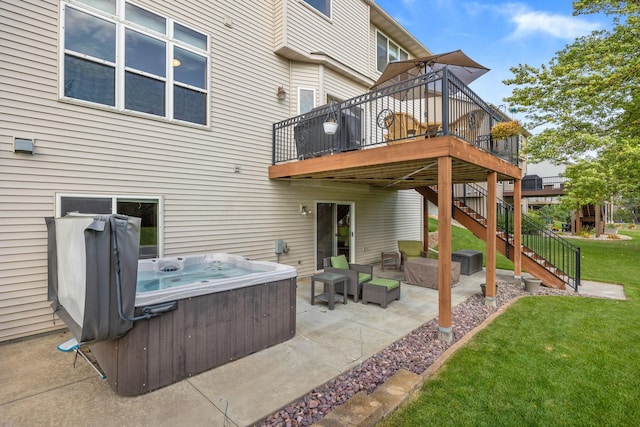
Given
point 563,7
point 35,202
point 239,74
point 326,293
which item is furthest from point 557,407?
point 563,7

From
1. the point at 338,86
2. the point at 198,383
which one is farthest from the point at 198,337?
the point at 338,86

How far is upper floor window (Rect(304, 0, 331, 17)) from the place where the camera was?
807cm

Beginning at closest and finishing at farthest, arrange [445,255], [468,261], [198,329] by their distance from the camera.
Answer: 1. [198,329]
2. [445,255]
3. [468,261]

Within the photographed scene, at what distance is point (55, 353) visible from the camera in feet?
12.4

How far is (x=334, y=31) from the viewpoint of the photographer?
8547mm

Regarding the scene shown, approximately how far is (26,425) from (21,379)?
1010mm

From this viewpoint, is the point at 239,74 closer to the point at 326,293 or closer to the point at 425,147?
the point at 425,147

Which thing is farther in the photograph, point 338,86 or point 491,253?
point 338,86

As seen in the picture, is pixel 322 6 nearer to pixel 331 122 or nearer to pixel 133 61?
pixel 331 122

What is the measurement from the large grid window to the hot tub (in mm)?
3043

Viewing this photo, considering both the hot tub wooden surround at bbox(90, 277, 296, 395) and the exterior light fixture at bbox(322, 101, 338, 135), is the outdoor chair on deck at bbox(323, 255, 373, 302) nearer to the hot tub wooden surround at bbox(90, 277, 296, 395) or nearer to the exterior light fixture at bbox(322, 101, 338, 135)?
the hot tub wooden surround at bbox(90, 277, 296, 395)

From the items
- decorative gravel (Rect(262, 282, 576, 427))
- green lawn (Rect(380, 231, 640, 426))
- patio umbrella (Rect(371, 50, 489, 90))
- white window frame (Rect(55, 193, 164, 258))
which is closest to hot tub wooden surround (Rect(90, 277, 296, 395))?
decorative gravel (Rect(262, 282, 576, 427))

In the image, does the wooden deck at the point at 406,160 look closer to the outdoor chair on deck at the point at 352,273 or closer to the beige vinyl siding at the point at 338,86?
the outdoor chair on deck at the point at 352,273

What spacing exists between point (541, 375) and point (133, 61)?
7298 mm
